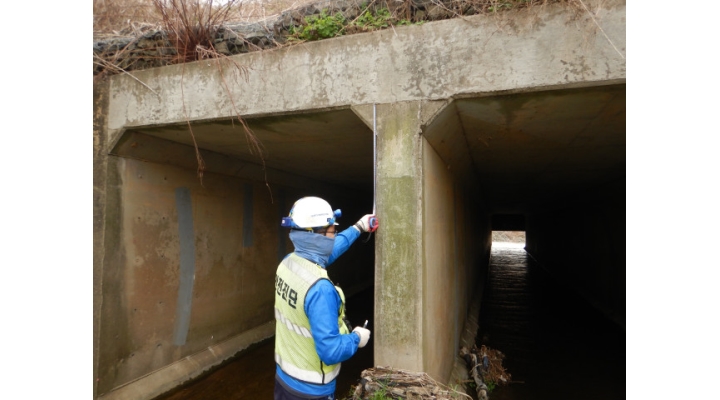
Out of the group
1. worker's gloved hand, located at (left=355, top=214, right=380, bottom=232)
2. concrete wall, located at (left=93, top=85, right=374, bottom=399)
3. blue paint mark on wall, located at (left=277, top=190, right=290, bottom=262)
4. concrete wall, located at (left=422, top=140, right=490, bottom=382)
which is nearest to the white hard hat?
worker's gloved hand, located at (left=355, top=214, right=380, bottom=232)

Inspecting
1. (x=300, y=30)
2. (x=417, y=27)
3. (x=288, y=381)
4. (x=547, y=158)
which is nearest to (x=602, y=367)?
(x=547, y=158)

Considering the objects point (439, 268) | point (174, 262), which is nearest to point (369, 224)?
point (439, 268)

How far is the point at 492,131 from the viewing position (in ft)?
14.5

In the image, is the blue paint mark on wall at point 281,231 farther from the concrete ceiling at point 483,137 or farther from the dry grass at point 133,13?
the dry grass at point 133,13

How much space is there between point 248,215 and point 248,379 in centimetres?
266

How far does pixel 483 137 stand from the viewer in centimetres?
473

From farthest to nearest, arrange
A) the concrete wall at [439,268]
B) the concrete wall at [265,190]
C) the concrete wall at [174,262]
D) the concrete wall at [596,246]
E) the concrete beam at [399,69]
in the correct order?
the concrete wall at [596,246] < the concrete wall at [174,262] < the concrete wall at [439,268] < the concrete wall at [265,190] < the concrete beam at [399,69]

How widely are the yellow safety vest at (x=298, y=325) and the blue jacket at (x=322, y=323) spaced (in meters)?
0.05

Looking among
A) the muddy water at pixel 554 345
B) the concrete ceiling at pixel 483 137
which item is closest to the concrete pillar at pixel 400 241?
the concrete ceiling at pixel 483 137

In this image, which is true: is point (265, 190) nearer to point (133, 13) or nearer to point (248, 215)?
point (248, 215)

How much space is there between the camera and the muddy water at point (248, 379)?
4957 mm

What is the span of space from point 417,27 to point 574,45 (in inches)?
51.0

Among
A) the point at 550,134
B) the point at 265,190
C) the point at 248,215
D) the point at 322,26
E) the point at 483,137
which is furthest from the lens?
the point at 265,190

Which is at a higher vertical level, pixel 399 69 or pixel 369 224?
pixel 399 69
